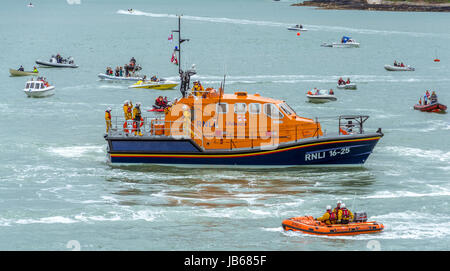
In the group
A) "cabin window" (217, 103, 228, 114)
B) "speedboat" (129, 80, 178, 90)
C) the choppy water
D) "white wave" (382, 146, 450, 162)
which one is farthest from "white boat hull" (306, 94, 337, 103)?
"cabin window" (217, 103, 228, 114)

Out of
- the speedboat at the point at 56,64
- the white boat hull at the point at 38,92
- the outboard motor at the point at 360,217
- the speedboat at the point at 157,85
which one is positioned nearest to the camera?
the outboard motor at the point at 360,217

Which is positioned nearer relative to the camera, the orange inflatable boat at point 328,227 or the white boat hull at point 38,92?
the orange inflatable boat at point 328,227

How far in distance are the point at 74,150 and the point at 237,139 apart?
34.4ft

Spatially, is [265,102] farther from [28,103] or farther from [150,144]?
[28,103]

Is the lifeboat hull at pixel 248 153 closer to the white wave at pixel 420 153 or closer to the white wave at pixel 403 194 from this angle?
the white wave at pixel 403 194

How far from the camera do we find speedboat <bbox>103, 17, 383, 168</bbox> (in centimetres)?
3234

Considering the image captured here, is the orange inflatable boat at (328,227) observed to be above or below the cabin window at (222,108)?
below

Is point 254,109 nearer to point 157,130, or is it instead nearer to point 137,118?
point 157,130

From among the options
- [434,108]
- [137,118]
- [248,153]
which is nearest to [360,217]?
Result: [248,153]

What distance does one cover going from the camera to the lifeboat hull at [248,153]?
32188 millimetres

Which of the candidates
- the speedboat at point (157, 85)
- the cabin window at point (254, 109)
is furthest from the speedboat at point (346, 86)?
the cabin window at point (254, 109)

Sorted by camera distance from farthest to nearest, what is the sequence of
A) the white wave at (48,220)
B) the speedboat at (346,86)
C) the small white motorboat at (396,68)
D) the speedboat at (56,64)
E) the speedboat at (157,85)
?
1. the speedboat at (56,64)
2. the small white motorboat at (396,68)
3. the speedboat at (346,86)
4. the speedboat at (157,85)
5. the white wave at (48,220)

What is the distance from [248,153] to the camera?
3238cm
